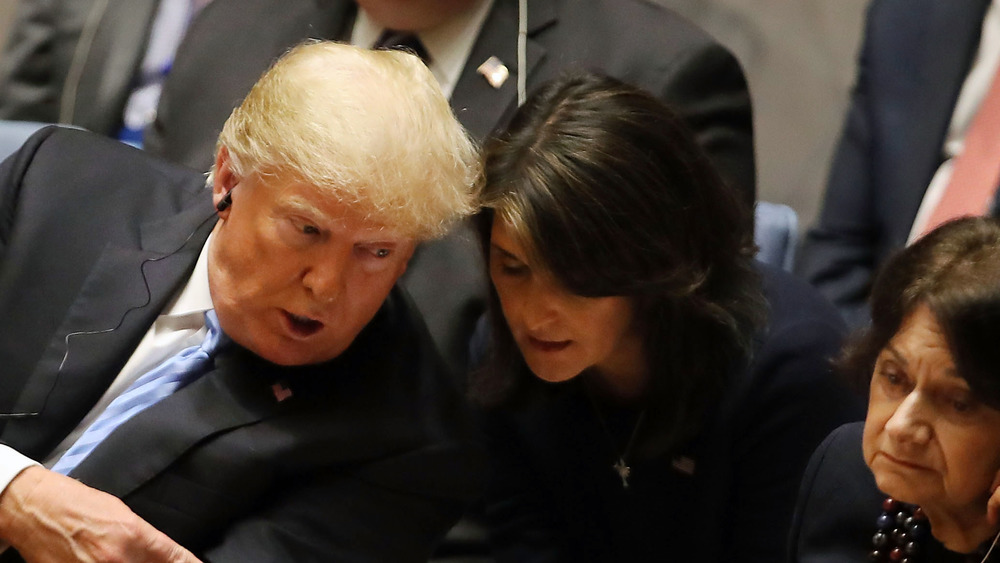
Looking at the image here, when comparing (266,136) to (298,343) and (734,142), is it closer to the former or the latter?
(298,343)

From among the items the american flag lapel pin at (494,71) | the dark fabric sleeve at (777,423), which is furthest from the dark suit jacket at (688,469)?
the american flag lapel pin at (494,71)

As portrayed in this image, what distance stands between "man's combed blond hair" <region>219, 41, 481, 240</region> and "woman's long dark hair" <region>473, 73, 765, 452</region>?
7cm

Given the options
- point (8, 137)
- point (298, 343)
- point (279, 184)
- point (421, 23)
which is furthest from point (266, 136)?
point (8, 137)

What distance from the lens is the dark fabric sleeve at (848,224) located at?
1.94 metres

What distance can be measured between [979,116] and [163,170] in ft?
3.58

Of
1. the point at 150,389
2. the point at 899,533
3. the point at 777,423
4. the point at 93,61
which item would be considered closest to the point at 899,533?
the point at 899,533

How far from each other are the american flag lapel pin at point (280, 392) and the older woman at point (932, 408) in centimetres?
66

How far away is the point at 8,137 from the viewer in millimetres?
2000

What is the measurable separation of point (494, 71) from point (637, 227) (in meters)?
0.54

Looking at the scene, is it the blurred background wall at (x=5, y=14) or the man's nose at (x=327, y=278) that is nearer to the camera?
the man's nose at (x=327, y=278)

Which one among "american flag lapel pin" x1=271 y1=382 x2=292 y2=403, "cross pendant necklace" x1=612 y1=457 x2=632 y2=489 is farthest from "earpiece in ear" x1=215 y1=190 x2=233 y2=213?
"cross pendant necklace" x1=612 y1=457 x2=632 y2=489

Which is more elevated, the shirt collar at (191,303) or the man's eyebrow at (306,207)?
the man's eyebrow at (306,207)

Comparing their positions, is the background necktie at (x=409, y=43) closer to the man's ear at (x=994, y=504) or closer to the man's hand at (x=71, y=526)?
the man's hand at (x=71, y=526)

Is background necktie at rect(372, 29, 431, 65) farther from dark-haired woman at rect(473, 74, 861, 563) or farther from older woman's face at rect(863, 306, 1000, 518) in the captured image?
older woman's face at rect(863, 306, 1000, 518)
